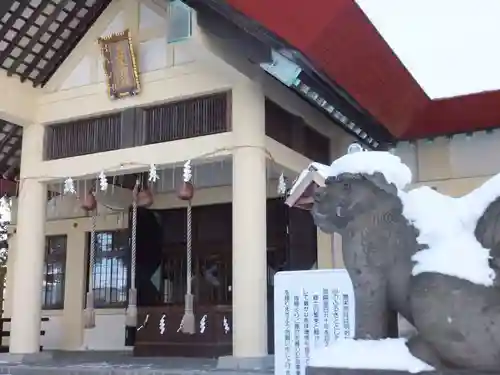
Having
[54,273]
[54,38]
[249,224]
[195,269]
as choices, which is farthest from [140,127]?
[54,273]

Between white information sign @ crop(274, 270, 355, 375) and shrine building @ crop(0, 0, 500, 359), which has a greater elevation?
shrine building @ crop(0, 0, 500, 359)

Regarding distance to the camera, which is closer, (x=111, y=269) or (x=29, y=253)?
(x=29, y=253)

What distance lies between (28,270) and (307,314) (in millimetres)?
4838

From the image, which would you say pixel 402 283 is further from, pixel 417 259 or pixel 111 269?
pixel 111 269

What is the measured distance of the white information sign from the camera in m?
4.30

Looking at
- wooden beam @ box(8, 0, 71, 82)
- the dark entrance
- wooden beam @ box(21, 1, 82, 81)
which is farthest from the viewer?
the dark entrance

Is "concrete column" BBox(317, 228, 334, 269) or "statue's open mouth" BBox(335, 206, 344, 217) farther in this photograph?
"concrete column" BBox(317, 228, 334, 269)

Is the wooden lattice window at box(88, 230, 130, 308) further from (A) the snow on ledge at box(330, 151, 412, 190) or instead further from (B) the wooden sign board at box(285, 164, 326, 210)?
(A) the snow on ledge at box(330, 151, 412, 190)

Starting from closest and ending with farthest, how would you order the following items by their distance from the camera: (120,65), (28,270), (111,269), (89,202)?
(120,65) < (28,270) < (89,202) < (111,269)

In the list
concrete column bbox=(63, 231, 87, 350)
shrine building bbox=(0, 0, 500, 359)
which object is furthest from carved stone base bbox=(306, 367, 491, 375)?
concrete column bbox=(63, 231, 87, 350)

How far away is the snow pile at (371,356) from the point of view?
252cm

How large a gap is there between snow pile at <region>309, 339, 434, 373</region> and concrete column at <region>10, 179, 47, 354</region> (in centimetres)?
602

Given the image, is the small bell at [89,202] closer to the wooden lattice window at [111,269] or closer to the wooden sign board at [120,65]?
the wooden sign board at [120,65]

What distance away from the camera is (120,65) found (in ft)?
25.2
